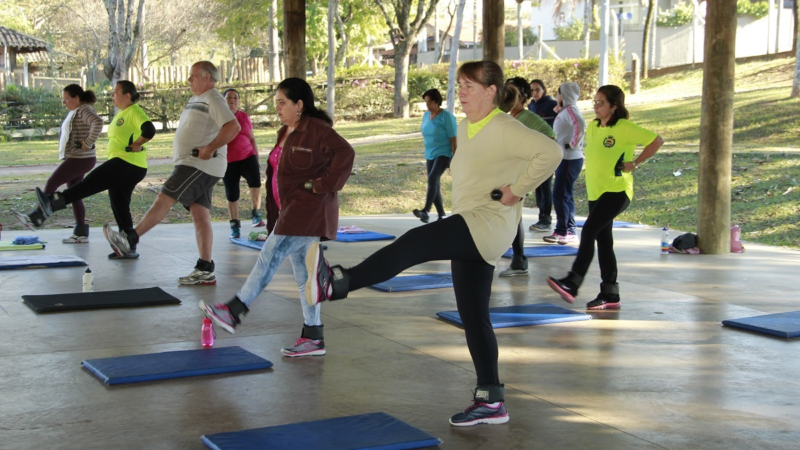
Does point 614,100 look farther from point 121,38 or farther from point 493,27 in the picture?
point 121,38

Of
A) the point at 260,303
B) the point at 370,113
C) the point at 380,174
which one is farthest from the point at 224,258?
the point at 370,113

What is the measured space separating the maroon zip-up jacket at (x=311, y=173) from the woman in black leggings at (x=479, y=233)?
4.07 ft

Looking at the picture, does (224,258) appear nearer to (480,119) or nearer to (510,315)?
(510,315)

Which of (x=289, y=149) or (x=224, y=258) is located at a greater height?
(x=289, y=149)

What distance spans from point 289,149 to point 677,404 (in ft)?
8.96

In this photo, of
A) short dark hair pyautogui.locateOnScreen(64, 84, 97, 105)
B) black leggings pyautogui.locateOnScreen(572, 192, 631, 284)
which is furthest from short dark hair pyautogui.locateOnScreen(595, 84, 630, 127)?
Result: short dark hair pyautogui.locateOnScreen(64, 84, 97, 105)

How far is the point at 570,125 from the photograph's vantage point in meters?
11.0

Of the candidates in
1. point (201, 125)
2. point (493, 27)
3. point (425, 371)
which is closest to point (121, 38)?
point (493, 27)

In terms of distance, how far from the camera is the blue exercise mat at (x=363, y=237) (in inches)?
435

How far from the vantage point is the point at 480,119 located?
14.2 feet

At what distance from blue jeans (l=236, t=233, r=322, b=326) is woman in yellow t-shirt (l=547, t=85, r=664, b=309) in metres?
2.09

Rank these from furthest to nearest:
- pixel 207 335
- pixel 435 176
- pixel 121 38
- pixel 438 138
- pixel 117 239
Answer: pixel 121 38 < pixel 435 176 < pixel 438 138 < pixel 117 239 < pixel 207 335

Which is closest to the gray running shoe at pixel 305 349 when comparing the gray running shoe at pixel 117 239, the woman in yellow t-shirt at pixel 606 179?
the woman in yellow t-shirt at pixel 606 179

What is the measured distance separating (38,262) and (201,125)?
103 inches
